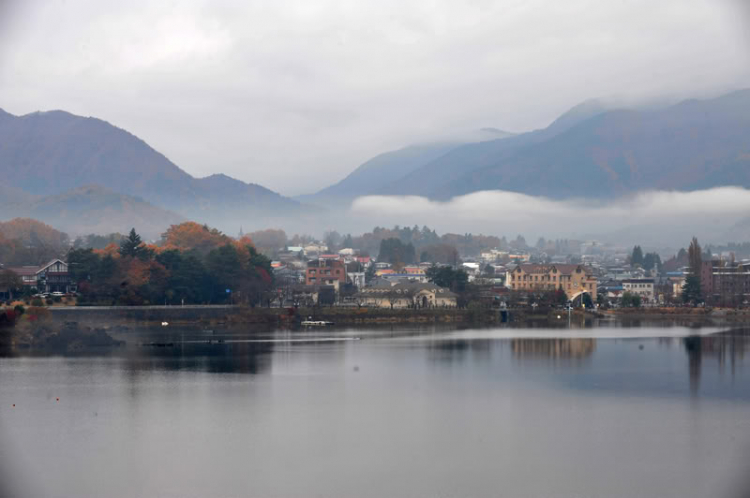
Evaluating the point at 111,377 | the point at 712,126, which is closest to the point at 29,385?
the point at 111,377

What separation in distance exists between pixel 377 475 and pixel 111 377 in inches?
327

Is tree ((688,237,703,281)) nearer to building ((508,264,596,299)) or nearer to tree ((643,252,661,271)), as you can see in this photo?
building ((508,264,596,299))

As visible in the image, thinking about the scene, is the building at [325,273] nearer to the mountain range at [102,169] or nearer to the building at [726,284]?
the building at [726,284]

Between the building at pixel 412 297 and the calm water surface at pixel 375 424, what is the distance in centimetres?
1394

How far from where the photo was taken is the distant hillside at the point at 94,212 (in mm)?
126375

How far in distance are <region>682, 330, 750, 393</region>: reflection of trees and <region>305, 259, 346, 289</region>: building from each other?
2149cm

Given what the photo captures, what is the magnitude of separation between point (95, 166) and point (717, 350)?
163m

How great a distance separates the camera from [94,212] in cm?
13088

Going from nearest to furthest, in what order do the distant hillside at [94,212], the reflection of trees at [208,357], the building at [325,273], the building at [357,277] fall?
the reflection of trees at [208,357], the building at [325,273], the building at [357,277], the distant hillside at [94,212]

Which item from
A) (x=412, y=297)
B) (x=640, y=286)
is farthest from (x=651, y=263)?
(x=412, y=297)

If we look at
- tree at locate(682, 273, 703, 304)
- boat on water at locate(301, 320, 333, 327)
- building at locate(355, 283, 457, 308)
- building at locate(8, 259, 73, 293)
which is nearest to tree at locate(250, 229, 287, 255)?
building at locate(355, 283, 457, 308)

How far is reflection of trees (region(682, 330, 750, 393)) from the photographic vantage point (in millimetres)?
→ 17606

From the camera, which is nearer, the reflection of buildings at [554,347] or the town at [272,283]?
the reflection of buildings at [554,347]

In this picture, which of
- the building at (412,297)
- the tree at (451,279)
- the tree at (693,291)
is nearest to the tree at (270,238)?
the tree at (451,279)
